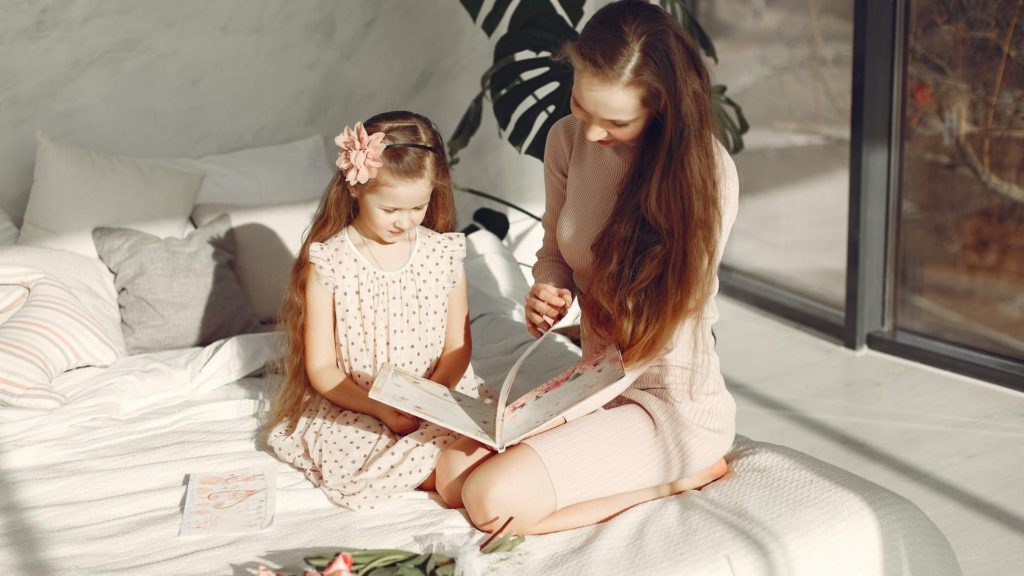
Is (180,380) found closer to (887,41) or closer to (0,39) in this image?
(0,39)

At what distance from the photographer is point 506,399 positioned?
1.84 m

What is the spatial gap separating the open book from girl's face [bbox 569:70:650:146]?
381mm

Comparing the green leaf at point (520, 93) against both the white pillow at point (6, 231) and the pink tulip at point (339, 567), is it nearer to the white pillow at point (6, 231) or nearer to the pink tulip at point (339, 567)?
the white pillow at point (6, 231)

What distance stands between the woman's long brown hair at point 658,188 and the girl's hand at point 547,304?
87 millimetres

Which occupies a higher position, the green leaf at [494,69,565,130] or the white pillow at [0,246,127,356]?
the green leaf at [494,69,565,130]

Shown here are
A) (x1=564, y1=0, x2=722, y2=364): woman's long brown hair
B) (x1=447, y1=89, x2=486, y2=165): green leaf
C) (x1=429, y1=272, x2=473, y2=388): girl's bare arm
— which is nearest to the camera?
(x1=564, y1=0, x2=722, y2=364): woman's long brown hair

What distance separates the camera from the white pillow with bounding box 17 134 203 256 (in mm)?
2725

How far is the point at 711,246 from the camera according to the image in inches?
73.9

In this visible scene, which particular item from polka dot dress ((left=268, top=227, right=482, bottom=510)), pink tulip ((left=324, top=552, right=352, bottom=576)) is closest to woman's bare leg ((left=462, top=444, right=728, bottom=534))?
polka dot dress ((left=268, top=227, right=482, bottom=510))

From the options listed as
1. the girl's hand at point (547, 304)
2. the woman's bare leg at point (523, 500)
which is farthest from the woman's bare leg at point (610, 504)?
the girl's hand at point (547, 304)

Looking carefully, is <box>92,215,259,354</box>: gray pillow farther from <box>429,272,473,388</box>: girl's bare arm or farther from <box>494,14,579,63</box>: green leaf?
<box>494,14,579,63</box>: green leaf

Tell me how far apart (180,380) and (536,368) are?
82 cm

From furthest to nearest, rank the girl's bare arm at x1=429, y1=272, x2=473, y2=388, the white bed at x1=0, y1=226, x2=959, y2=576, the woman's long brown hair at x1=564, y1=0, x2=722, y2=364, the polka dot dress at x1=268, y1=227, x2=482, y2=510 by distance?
the girl's bare arm at x1=429, y1=272, x2=473, y2=388, the polka dot dress at x1=268, y1=227, x2=482, y2=510, the woman's long brown hair at x1=564, y1=0, x2=722, y2=364, the white bed at x1=0, y1=226, x2=959, y2=576

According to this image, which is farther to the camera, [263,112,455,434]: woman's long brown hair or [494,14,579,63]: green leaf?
[494,14,579,63]: green leaf
